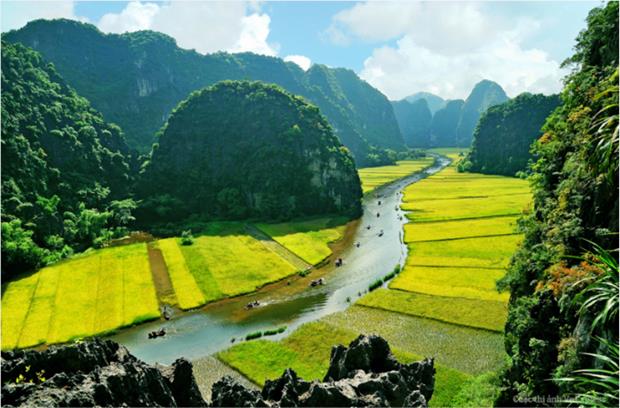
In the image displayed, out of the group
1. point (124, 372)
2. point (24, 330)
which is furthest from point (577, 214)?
point (24, 330)

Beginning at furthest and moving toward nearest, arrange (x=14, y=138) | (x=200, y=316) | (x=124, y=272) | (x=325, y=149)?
(x=325, y=149)
(x=14, y=138)
(x=124, y=272)
(x=200, y=316)

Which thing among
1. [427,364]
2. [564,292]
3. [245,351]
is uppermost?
[564,292]

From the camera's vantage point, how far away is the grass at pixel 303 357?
29.9m

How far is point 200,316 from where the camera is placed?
46.4 meters

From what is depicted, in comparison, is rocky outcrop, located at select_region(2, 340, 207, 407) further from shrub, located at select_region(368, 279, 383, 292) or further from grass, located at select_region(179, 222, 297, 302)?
shrub, located at select_region(368, 279, 383, 292)

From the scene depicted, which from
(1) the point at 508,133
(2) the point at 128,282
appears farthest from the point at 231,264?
(1) the point at 508,133

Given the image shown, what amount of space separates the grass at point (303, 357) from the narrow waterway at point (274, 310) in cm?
235

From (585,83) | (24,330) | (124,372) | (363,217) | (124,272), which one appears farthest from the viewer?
(363,217)

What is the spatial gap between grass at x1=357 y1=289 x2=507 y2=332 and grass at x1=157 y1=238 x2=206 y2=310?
64.0 feet

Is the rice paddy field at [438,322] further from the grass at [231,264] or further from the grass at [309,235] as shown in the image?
the grass at [231,264]

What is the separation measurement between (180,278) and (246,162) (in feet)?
195

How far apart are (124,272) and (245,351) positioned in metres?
29.7

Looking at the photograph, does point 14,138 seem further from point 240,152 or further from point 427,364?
point 427,364

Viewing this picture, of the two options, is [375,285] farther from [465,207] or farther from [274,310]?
[465,207]
